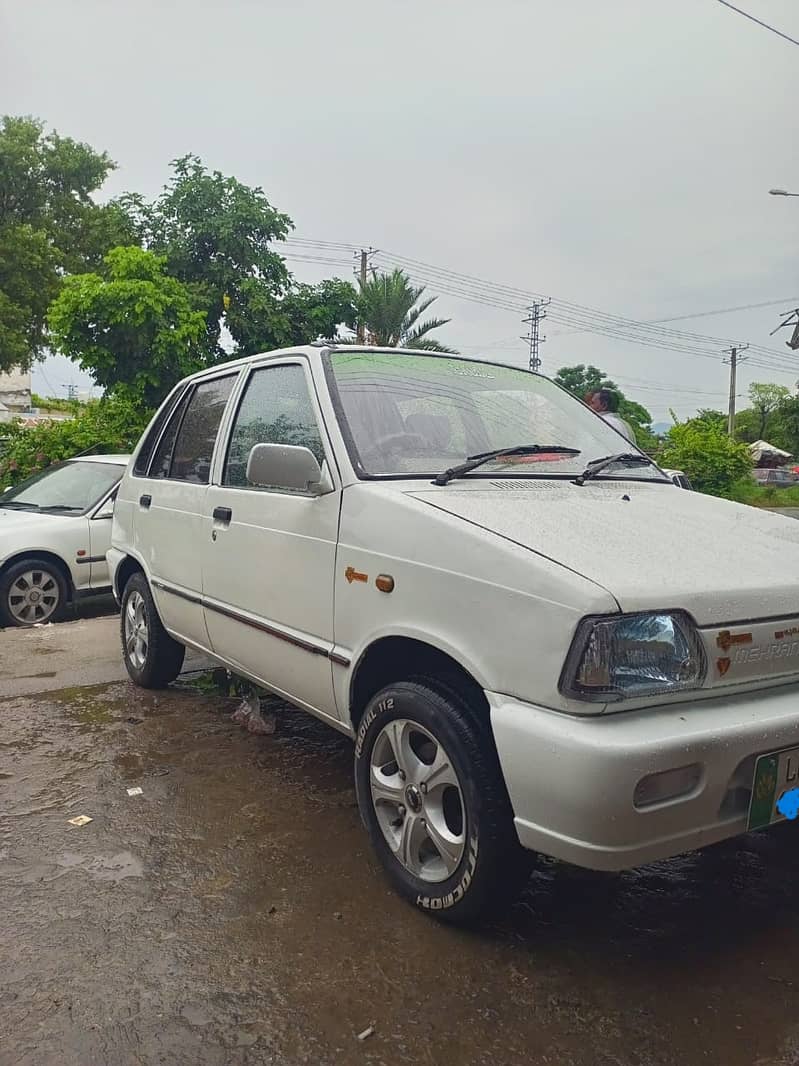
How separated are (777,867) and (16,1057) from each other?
7.71ft

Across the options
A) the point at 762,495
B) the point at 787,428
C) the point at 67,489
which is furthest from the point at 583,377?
the point at 67,489

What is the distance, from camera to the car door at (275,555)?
294cm

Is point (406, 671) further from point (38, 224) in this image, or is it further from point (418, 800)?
point (38, 224)

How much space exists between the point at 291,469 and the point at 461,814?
1278mm

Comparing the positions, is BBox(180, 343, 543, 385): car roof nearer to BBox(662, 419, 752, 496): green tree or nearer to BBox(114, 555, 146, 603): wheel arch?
BBox(114, 555, 146, 603): wheel arch

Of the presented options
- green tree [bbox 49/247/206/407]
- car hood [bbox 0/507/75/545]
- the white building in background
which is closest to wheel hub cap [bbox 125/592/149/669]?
car hood [bbox 0/507/75/545]

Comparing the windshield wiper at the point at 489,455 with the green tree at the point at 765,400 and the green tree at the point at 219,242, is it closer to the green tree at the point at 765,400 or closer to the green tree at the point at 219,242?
the green tree at the point at 219,242

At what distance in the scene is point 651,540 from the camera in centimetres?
241

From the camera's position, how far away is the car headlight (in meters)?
2.00

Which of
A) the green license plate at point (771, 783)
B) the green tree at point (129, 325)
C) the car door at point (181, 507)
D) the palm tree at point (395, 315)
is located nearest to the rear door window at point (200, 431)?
the car door at point (181, 507)

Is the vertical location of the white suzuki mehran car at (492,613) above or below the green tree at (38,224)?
below

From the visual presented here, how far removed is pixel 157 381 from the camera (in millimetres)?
14086

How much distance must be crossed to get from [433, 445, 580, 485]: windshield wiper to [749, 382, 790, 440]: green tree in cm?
7331

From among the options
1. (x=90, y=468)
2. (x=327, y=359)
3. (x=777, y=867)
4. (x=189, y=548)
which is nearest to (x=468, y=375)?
(x=327, y=359)
